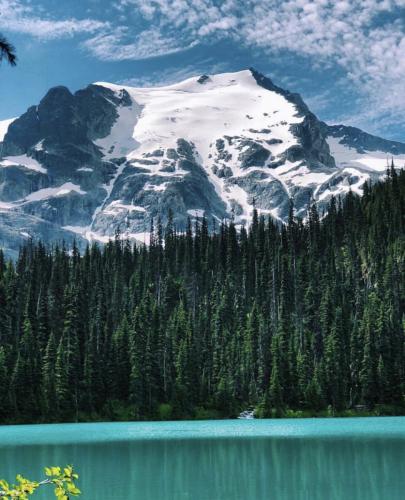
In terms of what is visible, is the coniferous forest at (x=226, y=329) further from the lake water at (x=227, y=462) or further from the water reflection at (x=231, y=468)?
the water reflection at (x=231, y=468)

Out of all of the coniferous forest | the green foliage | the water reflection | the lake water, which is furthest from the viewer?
the coniferous forest

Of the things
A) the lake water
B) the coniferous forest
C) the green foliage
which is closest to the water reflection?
the lake water

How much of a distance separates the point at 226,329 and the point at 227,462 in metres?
90.3

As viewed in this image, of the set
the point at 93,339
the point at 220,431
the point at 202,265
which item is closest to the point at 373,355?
the point at 220,431

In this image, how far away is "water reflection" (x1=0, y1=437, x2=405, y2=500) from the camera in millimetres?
39000

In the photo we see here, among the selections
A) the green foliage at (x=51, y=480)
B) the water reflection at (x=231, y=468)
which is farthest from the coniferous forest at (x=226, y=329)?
the green foliage at (x=51, y=480)

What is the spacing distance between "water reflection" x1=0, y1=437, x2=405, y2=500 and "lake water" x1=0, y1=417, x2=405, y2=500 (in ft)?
0.19

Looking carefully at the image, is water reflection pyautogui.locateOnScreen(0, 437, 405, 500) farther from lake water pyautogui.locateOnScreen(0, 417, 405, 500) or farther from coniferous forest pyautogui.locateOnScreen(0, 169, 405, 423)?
coniferous forest pyautogui.locateOnScreen(0, 169, 405, 423)

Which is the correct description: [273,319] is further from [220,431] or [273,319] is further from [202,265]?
[220,431]

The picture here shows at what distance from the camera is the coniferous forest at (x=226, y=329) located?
368ft

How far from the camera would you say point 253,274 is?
17312 centimetres

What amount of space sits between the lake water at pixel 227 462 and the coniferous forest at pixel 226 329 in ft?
104

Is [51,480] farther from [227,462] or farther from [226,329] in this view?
[226,329]

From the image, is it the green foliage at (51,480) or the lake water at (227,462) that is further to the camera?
the lake water at (227,462)
